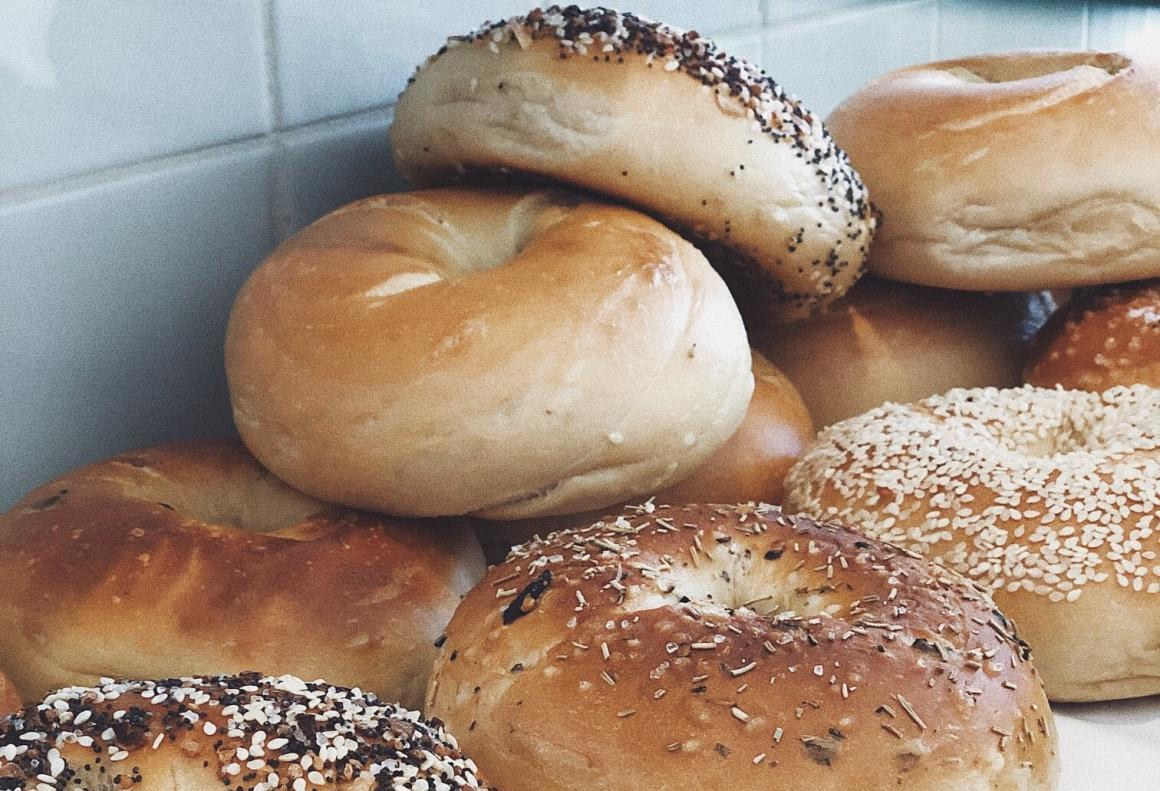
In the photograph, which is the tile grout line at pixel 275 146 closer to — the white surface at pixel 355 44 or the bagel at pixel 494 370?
the white surface at pixel 355 44

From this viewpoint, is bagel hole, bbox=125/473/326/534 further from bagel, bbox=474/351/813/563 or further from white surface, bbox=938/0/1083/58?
white surface, bbox=938/0/1083/58

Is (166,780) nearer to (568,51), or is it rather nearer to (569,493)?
(569,493)

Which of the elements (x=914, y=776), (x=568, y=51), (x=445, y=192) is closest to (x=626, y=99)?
(x=568, y=51)

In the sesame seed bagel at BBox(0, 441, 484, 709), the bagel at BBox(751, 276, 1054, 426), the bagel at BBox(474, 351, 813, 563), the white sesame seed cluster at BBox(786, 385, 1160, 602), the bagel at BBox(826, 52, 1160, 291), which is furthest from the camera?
the bagel at BBox(751, 276, 1054, 426)

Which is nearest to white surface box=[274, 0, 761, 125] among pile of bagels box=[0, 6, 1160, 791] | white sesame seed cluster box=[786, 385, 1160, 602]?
pile of bagels box=[0, 6, 1160, 791]

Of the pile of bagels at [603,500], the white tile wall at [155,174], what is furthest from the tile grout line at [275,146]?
the pile of bagels at [603,500]

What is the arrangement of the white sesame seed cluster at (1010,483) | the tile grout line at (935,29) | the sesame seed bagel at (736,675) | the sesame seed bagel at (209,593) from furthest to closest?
the tile grout line at (935,29)
the white sesame seed cluster at (1010,483)
the sesame seed bagel at (209,593)
the sesame seed bagel at (736,675)
